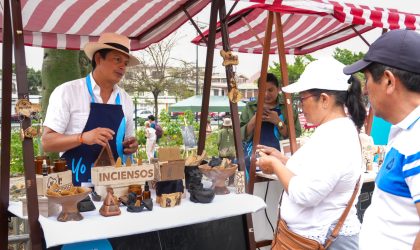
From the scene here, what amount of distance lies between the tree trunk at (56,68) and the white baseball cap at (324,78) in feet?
13.4

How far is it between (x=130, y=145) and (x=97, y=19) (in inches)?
53.4

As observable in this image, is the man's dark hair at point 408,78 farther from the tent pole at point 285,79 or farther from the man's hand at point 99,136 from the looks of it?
the tent pole at point 285,79

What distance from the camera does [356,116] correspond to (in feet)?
6.69

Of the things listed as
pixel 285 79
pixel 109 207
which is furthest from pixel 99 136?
pixel 285 79

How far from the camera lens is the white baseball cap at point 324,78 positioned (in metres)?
1.98

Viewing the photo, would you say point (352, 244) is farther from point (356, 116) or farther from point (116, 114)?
point (116, 114)

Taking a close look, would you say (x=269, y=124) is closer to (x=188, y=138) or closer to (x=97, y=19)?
(x=97, y=19)

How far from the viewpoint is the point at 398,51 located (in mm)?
1313

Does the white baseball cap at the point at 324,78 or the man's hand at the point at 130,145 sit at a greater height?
the white baseball cap at the point at 324,78

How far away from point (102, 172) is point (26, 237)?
Result: 46.0 inches

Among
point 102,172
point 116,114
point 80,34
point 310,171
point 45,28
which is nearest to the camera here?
point 310,171

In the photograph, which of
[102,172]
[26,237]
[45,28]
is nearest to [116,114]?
[102,172]

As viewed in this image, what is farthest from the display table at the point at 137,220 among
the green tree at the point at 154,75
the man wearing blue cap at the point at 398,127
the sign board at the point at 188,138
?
the green tree at the point at 154,75

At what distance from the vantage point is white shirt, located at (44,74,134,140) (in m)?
2.65
